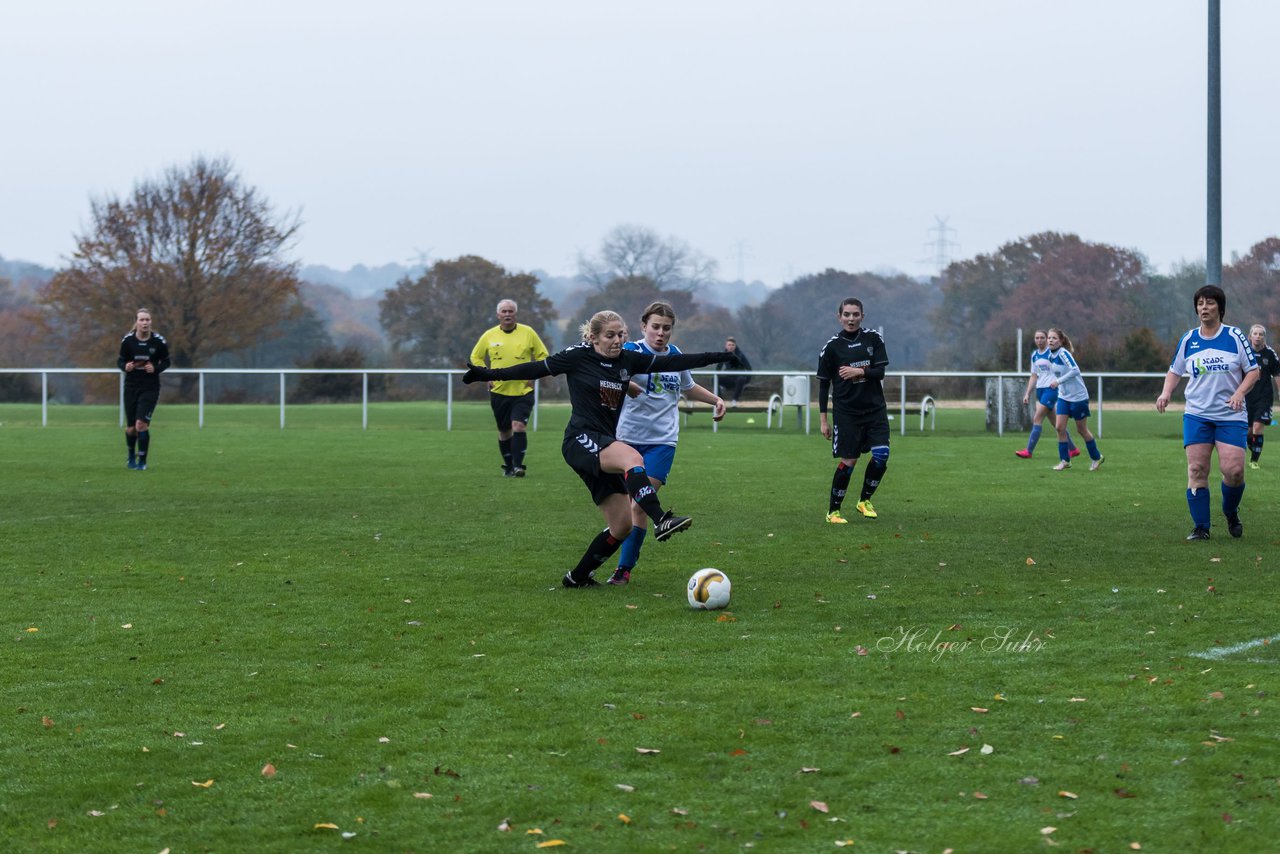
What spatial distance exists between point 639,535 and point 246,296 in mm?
49895

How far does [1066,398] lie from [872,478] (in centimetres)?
682

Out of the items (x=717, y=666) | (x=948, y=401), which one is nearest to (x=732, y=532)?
(x=717, y=666)

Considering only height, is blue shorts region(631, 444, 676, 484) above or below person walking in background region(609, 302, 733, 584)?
below

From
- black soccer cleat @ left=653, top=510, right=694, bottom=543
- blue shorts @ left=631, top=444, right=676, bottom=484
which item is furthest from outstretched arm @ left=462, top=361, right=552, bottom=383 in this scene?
blue shorts @ left=631, top=444, right=676, bottom=484

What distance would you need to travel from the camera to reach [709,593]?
8102 millimetres

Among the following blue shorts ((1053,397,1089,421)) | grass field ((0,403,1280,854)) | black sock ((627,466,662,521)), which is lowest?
grass field ((0,403,1280,854))

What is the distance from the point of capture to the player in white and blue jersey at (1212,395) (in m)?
10.8

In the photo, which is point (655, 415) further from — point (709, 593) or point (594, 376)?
point (709, 593)

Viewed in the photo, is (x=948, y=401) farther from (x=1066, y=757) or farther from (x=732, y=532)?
(x=1066, y=757)

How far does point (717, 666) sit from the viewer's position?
6668 millimetres

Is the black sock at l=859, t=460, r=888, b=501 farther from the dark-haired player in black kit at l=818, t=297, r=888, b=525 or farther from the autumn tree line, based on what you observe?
the autumn tree line

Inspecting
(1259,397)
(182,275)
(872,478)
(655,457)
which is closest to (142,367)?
(872,478)

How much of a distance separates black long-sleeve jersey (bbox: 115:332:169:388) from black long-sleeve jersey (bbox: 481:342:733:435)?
10.5 m

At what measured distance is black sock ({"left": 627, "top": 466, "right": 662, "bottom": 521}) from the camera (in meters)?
8.25
